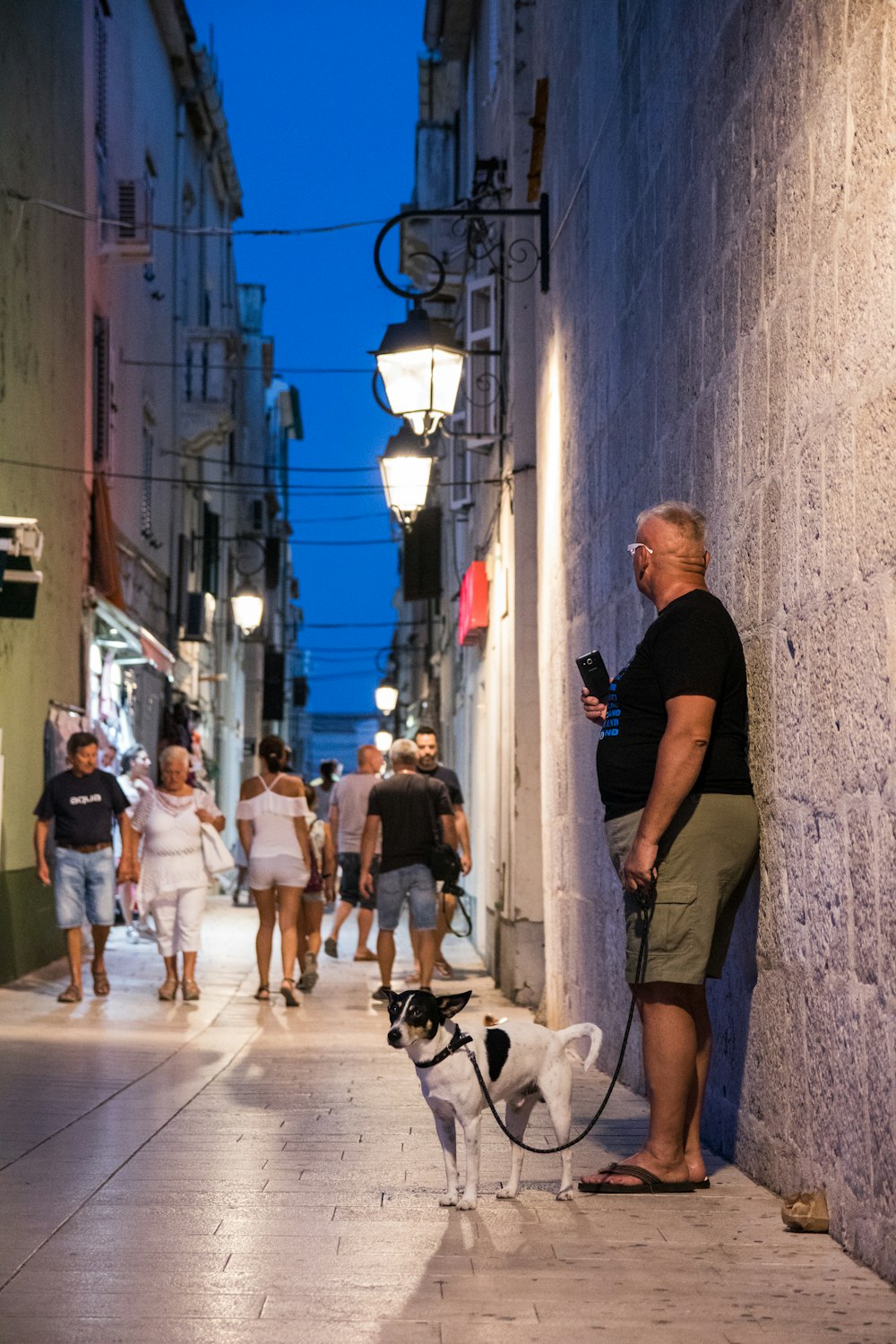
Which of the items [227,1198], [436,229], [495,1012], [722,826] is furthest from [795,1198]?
[436,229]

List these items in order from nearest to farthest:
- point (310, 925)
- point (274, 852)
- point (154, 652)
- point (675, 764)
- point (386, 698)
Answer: point (675, 764) → point (274, 852) → point (310, 925) → point (154, 652) → point (386, 698)

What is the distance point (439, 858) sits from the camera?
1255 centimetres

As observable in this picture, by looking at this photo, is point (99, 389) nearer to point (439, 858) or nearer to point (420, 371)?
point (420, 371)

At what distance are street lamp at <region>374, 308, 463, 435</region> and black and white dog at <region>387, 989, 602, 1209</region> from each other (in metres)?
7.30

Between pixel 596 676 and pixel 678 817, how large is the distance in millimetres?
744

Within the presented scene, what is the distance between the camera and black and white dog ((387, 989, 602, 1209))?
17.8ft

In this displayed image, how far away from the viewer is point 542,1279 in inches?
174

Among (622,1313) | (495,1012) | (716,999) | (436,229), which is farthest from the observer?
(436,229)

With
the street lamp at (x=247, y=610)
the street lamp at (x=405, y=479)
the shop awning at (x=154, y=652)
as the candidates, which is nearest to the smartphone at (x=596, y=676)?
the street lamp at (x=405, y=479)

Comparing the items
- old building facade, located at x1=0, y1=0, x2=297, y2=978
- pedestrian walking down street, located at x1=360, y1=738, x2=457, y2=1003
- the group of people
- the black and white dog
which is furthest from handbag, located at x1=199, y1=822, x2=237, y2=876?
the black and white dog

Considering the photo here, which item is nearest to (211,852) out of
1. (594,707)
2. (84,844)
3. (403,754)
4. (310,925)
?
(84,844)

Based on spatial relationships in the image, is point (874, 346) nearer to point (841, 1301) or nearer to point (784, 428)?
point (784, 428)

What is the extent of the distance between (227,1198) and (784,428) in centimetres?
289

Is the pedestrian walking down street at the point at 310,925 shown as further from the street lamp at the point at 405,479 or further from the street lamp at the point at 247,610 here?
the street lamp at the point at 247,610
